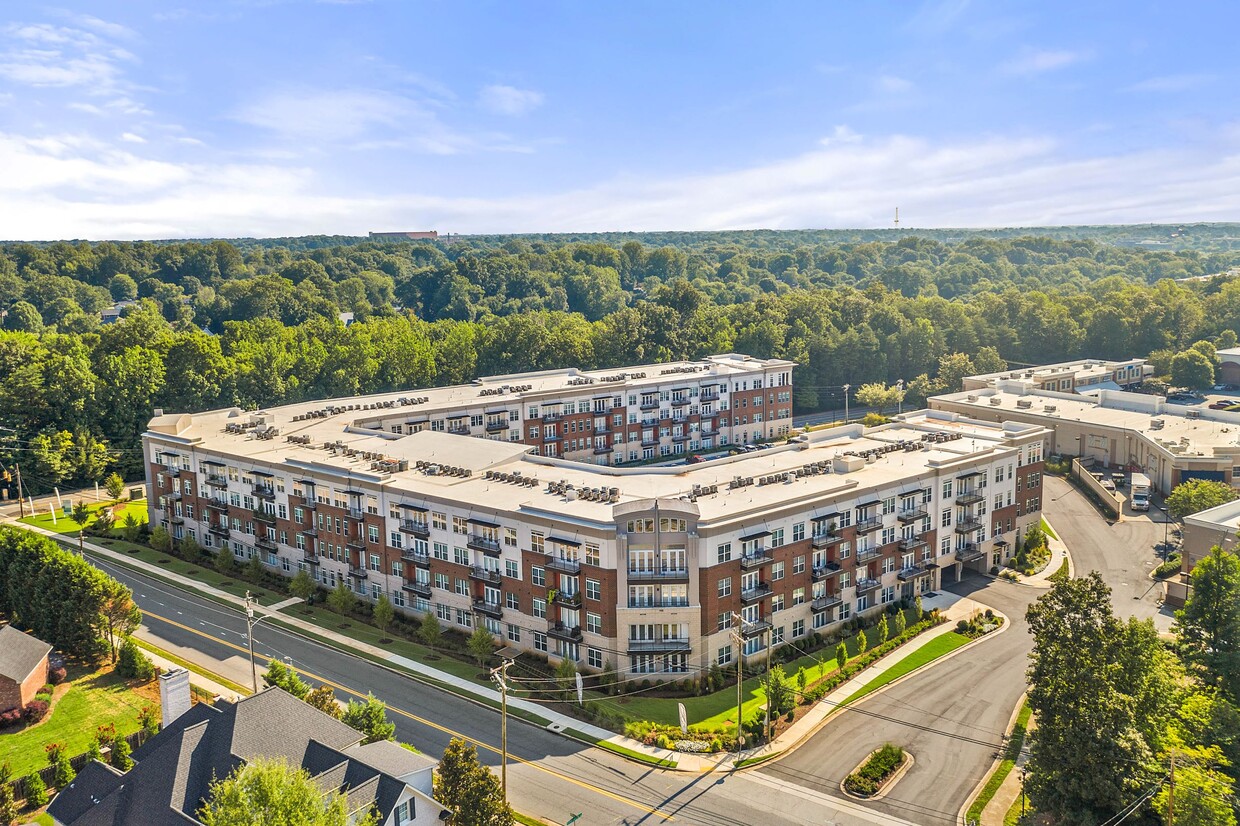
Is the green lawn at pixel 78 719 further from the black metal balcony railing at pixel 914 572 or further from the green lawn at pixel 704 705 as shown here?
the black metal balcony railing at pixel 914 572

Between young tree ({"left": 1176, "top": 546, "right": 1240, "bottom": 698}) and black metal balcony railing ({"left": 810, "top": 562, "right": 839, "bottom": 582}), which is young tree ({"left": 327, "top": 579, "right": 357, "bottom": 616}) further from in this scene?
young tree ({"left": 1176, "top": 546, "right": 1240, "bottom": 698})

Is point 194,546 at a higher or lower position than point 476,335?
lower

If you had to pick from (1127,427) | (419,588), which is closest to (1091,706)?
(419,588)

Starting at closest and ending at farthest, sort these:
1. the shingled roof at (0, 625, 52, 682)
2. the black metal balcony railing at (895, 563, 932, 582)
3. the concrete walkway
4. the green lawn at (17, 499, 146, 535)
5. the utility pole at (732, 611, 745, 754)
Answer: the utility pole at (732, 611, 745, 754)
the shingled roof at (0, 625, 52, 682)
the black metal balcony railing at (895, 563, 932, 582)
the concrete walkway
the green lawn at (17, 499, 146, 535)

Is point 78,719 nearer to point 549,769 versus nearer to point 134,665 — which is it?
point 134,665

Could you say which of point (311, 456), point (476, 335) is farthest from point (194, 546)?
point (476, 335)

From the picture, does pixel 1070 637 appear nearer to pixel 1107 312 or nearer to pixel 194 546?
pixel 194 546

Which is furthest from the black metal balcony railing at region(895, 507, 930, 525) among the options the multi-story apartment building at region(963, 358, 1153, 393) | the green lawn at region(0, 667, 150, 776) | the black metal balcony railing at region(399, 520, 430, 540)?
the multi-story apartment building at region(963, 358, 1153, 393)

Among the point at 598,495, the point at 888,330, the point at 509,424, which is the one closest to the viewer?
the point at 598,495
